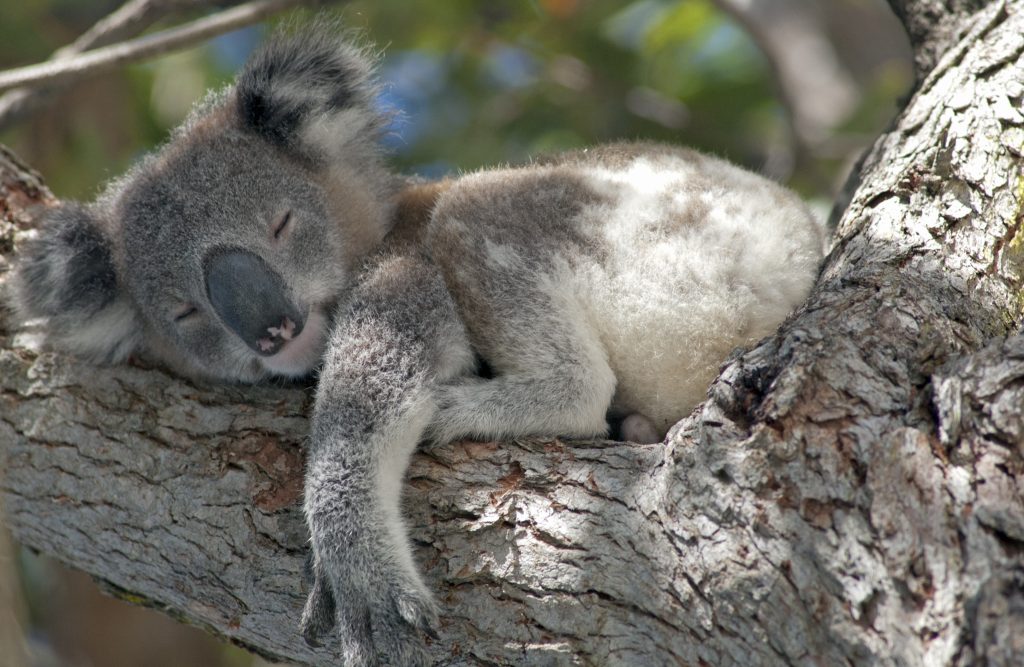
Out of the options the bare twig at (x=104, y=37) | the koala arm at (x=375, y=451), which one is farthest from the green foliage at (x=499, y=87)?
the koala arm at (x=375, y=451)

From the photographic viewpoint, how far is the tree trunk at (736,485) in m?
1.93

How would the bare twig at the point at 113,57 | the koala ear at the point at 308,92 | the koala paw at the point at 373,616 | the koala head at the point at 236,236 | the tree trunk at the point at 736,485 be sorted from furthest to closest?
the bare twig at the point at 113,57
the koala ear at the point at 308,92
the koala head at the point at 236,236
the koala paw at the point at 373,616
the tree trunk at the point at 736,485

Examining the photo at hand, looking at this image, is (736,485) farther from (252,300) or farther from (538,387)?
(252,300)

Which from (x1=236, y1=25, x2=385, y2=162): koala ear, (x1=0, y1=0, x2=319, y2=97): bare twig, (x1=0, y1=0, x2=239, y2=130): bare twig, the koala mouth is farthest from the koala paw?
(x1=0, y1=0, x2=239, y2=130): bare twig

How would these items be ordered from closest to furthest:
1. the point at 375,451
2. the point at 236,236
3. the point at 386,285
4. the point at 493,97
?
the point at 375,451, the point at 386,285, the point at 236,236, the point at 493,97

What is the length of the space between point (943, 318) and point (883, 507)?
25.0 inches

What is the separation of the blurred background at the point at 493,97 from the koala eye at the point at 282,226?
5.47 ft

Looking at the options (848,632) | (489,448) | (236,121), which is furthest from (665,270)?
(236,121)

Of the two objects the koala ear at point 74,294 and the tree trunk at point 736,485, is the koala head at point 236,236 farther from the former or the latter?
the tree trunk at point 736,485

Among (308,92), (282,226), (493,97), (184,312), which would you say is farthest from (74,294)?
(493,97)

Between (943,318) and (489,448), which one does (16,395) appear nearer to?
(489,448)

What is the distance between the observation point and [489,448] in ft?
8.77

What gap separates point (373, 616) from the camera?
2.47m

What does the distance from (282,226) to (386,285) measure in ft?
1.82
